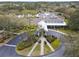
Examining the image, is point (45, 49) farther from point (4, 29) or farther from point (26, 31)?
point (4, 29)

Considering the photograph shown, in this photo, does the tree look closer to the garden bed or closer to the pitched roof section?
the pitched roof section

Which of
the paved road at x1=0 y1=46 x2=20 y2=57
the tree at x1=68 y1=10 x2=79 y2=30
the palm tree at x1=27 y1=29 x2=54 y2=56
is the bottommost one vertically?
the paved road at x1=0 y1=46 x2=20 y2=57

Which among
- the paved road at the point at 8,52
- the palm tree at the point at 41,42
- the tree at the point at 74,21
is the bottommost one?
the paved road at the point at 8,52

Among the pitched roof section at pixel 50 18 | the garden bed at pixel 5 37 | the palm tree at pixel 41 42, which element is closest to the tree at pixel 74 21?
the pitched roof section at pixel 50 18

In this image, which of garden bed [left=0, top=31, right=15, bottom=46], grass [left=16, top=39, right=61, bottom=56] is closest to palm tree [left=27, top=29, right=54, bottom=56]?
grass [left=16, top=39, right=61, bottom=56]

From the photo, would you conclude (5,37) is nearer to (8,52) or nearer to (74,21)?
(8,52)

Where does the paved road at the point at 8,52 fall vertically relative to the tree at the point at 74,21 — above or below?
below

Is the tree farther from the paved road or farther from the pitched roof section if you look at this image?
the paved road

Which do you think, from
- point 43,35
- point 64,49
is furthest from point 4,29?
point 64,49

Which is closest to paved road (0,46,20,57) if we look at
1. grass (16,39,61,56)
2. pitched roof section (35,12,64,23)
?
grass (16,39,61,56)

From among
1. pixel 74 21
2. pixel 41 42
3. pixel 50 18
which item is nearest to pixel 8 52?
pixel 41 42

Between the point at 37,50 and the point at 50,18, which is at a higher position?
the point at 50,18

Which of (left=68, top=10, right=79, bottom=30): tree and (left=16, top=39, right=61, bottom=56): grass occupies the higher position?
(left=68, top=10, right=79, bottom=30): tree

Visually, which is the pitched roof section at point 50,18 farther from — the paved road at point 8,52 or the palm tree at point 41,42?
the paved road at point 8,52
